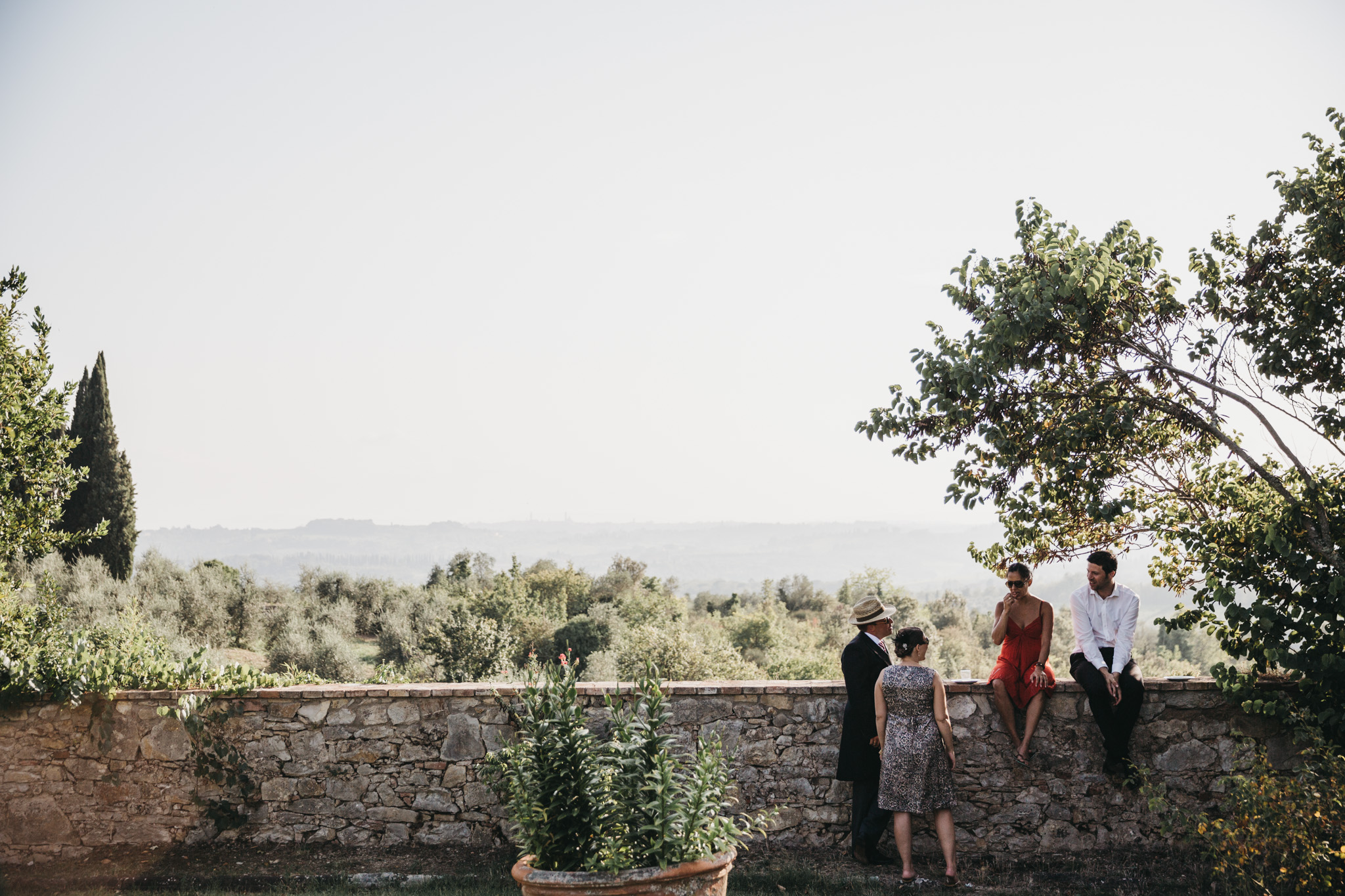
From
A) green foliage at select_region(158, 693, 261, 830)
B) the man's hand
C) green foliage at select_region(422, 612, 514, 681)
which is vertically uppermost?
the man's hand

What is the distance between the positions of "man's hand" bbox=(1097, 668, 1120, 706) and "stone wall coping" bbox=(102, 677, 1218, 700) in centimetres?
30

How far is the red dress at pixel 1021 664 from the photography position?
259 inches

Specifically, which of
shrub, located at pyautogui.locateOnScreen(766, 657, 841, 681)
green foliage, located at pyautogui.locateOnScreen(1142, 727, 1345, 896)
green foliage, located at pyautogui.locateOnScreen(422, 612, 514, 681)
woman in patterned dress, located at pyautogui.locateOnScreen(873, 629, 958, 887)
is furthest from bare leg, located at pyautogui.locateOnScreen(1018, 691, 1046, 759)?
green foliage, located at pyautogui.locateOnScreen(422, 612, 514, 681)

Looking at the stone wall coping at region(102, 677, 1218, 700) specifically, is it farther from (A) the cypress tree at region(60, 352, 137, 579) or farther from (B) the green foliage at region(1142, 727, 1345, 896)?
(A) the cypress tree at region(60, 352, 137, 579)

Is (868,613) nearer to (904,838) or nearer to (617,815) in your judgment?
(904,838)

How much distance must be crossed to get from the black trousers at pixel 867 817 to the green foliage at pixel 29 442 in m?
7.04

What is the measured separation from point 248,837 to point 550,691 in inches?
139

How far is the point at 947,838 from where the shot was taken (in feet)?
20.4

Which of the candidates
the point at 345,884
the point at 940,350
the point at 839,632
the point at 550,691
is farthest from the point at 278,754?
the point at 839,632

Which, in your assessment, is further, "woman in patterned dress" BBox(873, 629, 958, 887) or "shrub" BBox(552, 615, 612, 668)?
"shrub" BBox(552, 615, 612, 668)

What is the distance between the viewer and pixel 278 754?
706cm

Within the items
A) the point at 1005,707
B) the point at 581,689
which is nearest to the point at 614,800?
the point at 581,689

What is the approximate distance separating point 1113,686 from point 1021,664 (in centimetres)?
62

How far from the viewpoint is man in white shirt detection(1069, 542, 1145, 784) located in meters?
6.43
